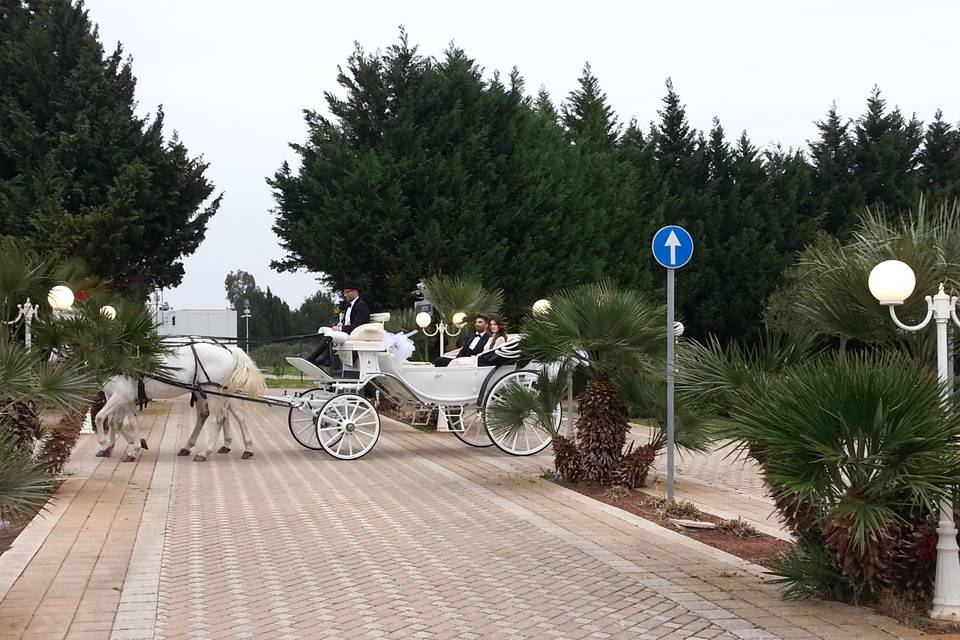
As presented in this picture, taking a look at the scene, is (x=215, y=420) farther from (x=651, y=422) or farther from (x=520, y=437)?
(x=651, y=422)

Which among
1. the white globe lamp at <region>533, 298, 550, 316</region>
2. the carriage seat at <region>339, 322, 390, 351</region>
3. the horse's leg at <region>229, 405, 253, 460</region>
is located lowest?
the horse's leg at <region>229, 405, 253, 460</region>

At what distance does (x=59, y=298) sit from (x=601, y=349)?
5.66m

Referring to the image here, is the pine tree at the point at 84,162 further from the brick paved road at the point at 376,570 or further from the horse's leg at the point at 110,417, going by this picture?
the brick paved road at the point at 376,570

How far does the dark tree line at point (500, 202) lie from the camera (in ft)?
73.9

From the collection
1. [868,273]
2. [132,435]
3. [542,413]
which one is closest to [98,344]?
[132,435]

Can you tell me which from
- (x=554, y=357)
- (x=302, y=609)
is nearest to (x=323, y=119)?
(x=554, y=357)

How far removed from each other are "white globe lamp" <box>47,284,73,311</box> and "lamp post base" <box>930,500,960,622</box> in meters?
8.62

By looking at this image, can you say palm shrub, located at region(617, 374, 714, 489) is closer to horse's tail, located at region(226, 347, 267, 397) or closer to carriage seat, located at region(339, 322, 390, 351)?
carriage seat, located at region(339, 322, 390, 351)

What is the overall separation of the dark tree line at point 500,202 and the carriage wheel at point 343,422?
8.88 metres

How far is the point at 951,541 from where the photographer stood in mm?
5309

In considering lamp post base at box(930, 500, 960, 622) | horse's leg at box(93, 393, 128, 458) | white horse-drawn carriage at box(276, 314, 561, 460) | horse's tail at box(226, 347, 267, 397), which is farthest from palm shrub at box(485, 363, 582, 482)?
lamp post base at box(930, 500, 960, 622)

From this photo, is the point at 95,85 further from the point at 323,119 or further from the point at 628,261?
the point at 628,261

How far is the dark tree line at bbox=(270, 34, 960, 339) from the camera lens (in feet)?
73.9

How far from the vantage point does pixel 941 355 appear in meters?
5.44
